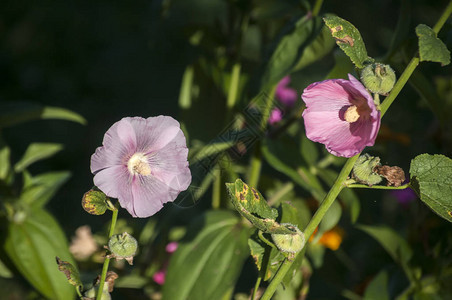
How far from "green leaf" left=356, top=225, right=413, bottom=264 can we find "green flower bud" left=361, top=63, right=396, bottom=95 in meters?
0.38

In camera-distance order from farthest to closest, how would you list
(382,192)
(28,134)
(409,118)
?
(28,134) < (409,118) < (382,192)

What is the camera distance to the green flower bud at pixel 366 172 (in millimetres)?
458

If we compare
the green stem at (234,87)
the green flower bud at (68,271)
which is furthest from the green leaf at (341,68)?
the green flower bud at (68,271)

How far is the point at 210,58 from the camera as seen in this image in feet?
3.37

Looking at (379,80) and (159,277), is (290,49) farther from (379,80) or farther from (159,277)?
(159,277)

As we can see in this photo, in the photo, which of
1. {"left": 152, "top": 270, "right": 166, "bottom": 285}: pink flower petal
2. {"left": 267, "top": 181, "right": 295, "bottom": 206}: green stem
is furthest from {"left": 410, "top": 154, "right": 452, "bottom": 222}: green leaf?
{"left": 152, "top": 270, "right": 166, "bottom": 285}: pink flower petal

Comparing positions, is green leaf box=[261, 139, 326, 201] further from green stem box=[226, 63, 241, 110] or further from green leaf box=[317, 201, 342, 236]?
green stem box=[226, 63, 241, 110]

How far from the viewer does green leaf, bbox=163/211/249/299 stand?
753 mm

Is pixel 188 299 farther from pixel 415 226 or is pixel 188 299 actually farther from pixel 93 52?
pixel 93 52

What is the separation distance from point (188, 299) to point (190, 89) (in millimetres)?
410

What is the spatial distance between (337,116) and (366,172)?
0.06 m

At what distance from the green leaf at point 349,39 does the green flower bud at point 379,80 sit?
24 millimetres

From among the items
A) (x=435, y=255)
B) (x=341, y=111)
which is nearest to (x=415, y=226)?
(x=435, y=255)

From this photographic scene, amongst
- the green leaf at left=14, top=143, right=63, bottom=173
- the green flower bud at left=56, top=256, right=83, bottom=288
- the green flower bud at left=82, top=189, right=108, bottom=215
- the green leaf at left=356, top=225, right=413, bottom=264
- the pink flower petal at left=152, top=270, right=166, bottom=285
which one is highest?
the green flower bud at left=82, top=189, right=108, bottom=215
